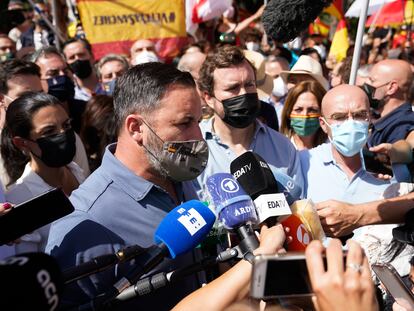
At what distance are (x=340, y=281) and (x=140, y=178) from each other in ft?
3.54

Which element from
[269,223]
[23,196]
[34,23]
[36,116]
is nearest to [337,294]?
[269,223]

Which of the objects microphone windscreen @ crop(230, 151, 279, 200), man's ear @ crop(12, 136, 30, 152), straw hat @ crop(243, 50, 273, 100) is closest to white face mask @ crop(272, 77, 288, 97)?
straw hat @ crop(243, 50, 273, 100)

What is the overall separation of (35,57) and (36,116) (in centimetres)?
271

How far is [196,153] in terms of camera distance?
249cm

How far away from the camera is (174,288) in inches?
89.4

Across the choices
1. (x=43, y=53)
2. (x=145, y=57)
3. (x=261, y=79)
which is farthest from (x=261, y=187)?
(x=145, y=57)

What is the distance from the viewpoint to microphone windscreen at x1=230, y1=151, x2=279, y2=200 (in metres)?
2.23

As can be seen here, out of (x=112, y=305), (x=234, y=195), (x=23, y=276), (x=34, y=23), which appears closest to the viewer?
(x=23, y=276)

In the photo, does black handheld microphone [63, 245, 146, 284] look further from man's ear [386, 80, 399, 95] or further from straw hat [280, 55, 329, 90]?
straw hat [280, 55, 329, 90]

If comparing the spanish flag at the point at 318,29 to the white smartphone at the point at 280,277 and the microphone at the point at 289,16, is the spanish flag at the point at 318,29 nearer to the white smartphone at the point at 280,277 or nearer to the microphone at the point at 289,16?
the microphone at the point at 289,16

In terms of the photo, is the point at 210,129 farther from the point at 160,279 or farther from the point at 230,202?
the point at 160,279

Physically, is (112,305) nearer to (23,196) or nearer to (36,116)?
(23,196)

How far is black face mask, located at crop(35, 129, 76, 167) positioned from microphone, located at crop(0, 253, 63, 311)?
2.49 m

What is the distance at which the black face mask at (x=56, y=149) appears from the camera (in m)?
3.71
